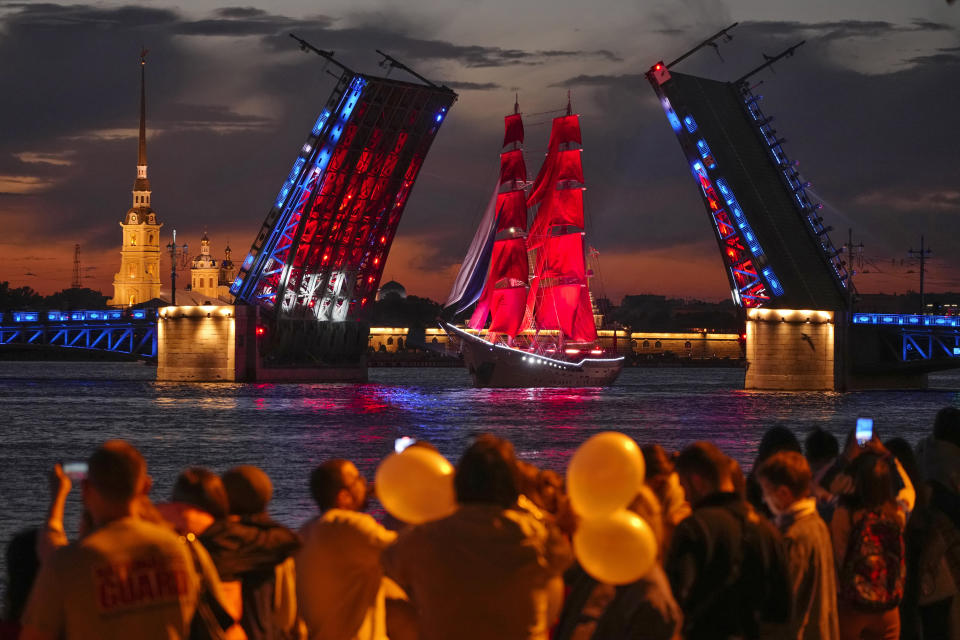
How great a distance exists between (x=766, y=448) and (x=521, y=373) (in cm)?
6653

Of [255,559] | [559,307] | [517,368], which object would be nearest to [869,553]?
[255,559]

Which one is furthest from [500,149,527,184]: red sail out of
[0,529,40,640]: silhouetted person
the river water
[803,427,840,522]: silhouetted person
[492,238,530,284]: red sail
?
[0,529,40,640]: silhouetted person

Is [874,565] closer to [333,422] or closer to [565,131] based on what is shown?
[333,422]

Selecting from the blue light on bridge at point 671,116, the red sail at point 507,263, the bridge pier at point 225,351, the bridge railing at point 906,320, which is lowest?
the bridge pier at point 225,351

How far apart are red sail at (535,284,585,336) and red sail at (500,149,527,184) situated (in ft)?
18.6

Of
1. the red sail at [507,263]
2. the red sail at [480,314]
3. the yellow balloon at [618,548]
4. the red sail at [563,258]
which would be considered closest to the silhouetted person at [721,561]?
the yellow balloon at [618,548]

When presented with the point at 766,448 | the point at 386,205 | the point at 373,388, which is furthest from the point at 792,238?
the point at 766,448

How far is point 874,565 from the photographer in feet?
19.3

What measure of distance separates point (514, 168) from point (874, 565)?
68.4 metres

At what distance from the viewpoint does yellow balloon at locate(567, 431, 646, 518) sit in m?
4.10

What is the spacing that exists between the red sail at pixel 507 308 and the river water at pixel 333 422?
326cm

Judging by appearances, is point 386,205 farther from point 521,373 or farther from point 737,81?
point 521,373

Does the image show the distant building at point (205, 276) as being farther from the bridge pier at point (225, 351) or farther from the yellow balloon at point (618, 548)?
the yellow balloon at point (618, 548)

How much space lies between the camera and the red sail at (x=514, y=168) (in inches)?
2904
